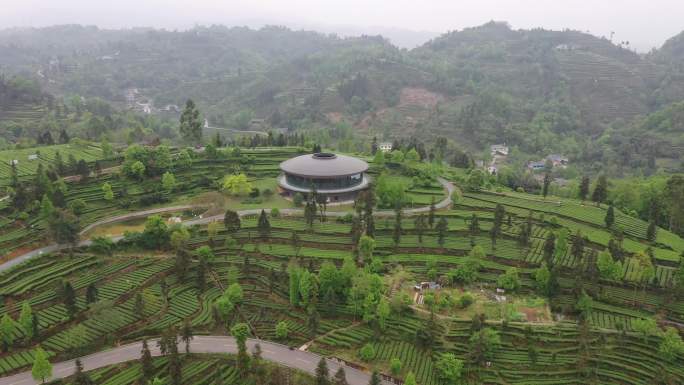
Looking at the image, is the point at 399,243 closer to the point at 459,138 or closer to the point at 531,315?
the point at 531,315

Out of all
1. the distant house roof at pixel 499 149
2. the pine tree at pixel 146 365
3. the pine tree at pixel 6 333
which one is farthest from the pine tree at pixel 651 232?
the distant house roof at pixel 499 149

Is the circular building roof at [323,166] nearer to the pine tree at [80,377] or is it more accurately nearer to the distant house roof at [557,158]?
Answer: the pine tree at [80,377]

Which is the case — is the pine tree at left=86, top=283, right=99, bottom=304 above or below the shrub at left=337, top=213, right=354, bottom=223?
below

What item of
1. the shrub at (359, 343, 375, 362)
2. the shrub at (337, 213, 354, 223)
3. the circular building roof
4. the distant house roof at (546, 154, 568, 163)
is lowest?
the distant house roof at (546, 154, 568, 163)

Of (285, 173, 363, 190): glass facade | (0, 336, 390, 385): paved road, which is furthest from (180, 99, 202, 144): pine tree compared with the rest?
(0, 336, 390, 385): paved road

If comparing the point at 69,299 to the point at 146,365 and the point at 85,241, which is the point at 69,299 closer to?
the point at 146,365

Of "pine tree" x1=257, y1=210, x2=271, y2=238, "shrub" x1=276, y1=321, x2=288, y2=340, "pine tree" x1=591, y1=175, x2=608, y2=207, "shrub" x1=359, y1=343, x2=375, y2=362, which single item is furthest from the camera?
"pine tree" x1=591, y1=175, x2=608, y2=207

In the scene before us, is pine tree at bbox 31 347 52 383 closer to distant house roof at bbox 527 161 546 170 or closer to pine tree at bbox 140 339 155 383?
pine tree at bbox 140 339 155 383

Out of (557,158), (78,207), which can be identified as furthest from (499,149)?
(78,207)
